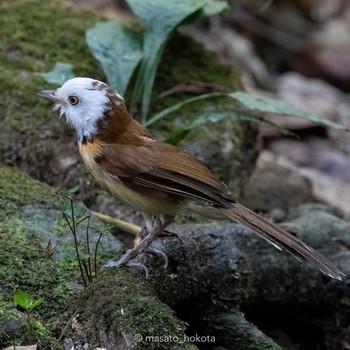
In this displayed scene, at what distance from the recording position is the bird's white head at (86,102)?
3.85 m

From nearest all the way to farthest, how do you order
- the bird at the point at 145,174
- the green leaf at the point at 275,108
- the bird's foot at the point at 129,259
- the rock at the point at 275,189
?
the bird's foot at the point at 129,259 → the bird at the point at 145,174 → the green leaf at the point at 275,108 → the rock at the point at 275,189

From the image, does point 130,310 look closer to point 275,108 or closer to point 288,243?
point 288,243

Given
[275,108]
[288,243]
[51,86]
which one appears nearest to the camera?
[288,243]

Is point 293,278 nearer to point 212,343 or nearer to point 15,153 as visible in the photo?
point 212,343

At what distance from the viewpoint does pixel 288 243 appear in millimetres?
3613

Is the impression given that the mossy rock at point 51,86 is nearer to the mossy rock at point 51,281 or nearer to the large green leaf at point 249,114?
the large green leaf at point 249,114

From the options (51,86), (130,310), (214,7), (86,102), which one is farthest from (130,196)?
(214,7)

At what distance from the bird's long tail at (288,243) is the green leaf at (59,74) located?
1986 mm

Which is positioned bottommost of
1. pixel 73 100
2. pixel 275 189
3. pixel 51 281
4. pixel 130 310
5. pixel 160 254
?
pixel 275 189

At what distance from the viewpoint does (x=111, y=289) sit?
3273 millimetres

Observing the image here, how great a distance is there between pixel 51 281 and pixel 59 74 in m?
2.04

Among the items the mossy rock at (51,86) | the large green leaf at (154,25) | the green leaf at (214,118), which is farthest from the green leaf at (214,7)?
the green leaf at (214,118)

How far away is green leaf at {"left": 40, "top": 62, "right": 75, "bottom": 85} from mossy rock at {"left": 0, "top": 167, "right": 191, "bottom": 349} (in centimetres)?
86

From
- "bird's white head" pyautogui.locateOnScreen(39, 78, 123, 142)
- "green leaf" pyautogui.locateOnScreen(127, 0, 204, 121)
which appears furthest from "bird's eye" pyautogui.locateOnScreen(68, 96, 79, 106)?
"green leaf" pyautogui.locateOnScreen(127, 0, 204, 121)
